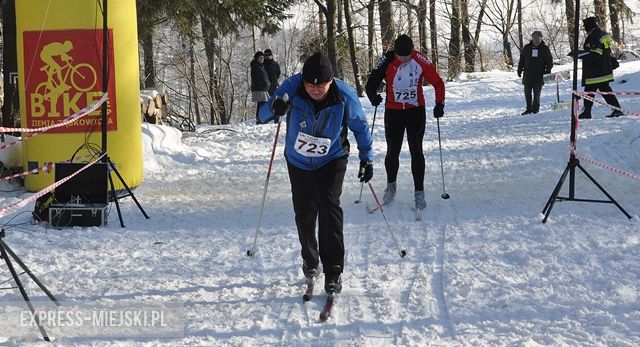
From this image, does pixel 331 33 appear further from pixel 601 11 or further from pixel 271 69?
pixel 601 11

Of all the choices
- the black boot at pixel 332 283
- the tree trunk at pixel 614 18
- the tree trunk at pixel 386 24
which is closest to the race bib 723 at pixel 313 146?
the black boot at pixel 332 283

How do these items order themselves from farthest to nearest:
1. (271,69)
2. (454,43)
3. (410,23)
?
(410,23) < (454,43) < (271,69)

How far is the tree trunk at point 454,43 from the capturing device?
32.4 meters

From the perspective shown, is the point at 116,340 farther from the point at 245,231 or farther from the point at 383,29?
the point at 383,29

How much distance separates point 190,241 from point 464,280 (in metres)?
2.88

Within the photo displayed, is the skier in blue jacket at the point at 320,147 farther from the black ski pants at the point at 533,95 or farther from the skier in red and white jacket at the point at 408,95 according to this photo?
the black ski pants at the point at 533,95

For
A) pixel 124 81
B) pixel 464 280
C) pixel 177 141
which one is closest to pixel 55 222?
pixel 124 81

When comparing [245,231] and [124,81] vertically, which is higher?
[124,81]

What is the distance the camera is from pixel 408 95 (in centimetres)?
783

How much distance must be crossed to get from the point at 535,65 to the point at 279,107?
1201 cm

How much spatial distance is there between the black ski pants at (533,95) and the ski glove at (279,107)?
12046 mm

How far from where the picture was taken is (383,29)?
2878cm

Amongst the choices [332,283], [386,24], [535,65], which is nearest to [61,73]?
[332,283]

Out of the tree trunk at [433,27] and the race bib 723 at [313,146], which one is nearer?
the race bib 723 at [313,146]
